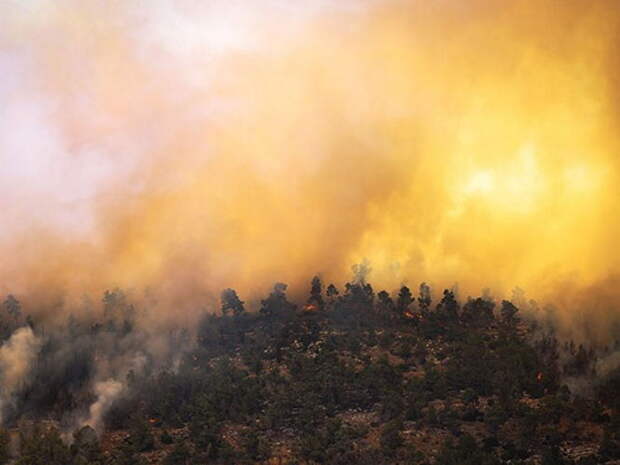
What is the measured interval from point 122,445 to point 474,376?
37.9 metres

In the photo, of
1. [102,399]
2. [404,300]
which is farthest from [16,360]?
[404,300]

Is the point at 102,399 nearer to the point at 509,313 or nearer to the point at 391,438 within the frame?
the point at 391,438

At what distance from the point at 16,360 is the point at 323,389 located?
128ft

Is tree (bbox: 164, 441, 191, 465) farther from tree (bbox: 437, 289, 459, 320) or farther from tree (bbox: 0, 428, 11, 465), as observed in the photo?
tree (bbox: 437, 289, 459, 320)

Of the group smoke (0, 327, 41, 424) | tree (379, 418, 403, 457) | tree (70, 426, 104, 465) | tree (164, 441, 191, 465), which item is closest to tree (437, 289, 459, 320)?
tree (379, 418, 403, 457)

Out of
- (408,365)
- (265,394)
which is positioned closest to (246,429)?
(265,394)

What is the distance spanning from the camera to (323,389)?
98688mm

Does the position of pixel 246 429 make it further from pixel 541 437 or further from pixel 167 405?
pixel 541 437

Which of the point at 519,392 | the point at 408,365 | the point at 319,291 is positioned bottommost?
the point at 519,392

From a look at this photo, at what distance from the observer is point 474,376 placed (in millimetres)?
95375

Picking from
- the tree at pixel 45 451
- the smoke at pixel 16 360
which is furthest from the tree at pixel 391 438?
the smoke at pixel 16 360

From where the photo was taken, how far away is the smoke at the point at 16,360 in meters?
103

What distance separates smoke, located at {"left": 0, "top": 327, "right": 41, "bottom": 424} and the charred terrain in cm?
22

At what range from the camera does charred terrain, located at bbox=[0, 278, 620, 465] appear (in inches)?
3378
